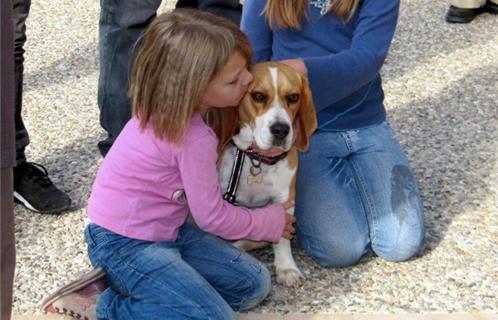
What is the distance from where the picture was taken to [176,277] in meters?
2.96

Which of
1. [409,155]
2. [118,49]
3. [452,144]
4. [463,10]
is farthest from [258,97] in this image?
[463,10]

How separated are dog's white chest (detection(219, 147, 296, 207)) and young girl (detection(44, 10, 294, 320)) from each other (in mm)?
297

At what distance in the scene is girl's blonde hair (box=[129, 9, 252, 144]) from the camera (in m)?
2.85

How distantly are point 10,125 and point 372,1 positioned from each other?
191cm

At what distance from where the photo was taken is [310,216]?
3709mm

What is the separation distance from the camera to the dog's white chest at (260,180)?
11.3 feet

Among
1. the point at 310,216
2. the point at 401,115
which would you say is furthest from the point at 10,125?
the point at 401,115

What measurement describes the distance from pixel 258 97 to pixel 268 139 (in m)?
0.16

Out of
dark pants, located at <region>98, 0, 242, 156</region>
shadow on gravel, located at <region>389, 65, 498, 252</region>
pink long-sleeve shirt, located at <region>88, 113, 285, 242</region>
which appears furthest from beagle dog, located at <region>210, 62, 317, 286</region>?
dark pants, located at <region>98, 0, 242, 156</region>

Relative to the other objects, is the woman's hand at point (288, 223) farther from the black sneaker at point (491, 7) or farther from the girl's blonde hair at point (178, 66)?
the black sneaker at point (491, 7)

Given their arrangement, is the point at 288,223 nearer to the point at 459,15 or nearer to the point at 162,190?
the point at 162,190

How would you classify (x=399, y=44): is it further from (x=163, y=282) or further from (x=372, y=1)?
(x=163, y=282)

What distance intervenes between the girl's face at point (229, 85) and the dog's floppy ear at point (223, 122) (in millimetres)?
188

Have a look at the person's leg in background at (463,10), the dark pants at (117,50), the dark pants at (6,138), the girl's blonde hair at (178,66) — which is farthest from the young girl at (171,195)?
the person's leg in background at (463,10)
